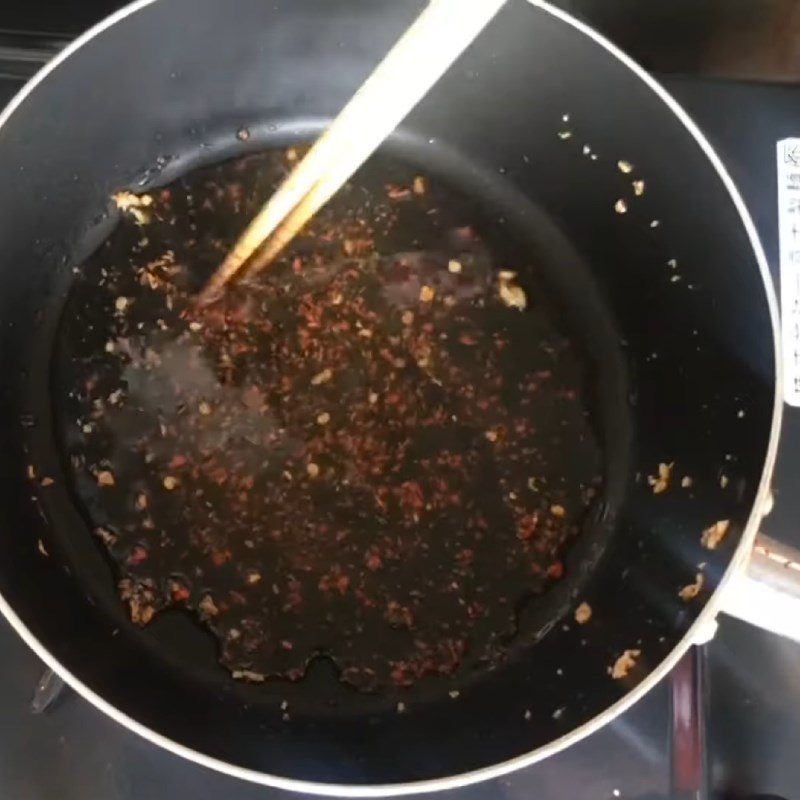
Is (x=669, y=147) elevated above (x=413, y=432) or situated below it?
above

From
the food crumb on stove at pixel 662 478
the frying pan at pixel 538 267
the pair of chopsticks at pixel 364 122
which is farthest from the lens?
the food crumb on stove at pixel 662 478

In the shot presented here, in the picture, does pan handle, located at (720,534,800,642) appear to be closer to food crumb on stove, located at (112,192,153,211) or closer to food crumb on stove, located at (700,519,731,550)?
food crumb on stove, located at (700,519,731,550)

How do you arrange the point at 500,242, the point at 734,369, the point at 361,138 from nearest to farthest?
the point at 361,138 < the point at 734,369 < the point at 500,242

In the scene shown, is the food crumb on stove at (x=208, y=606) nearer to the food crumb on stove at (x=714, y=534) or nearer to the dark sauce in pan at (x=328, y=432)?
the dark sauce in pan at (x=328, y=432)

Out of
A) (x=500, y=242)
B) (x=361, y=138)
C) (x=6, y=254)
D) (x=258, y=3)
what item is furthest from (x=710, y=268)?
(x=6, y=254)

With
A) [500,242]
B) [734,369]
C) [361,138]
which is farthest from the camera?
[500,242]

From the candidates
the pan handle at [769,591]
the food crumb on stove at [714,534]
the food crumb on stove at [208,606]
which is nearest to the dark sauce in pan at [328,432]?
the food crumb on stove at [208,606]

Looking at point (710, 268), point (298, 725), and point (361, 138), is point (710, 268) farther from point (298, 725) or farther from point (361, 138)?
point (298, 725)
